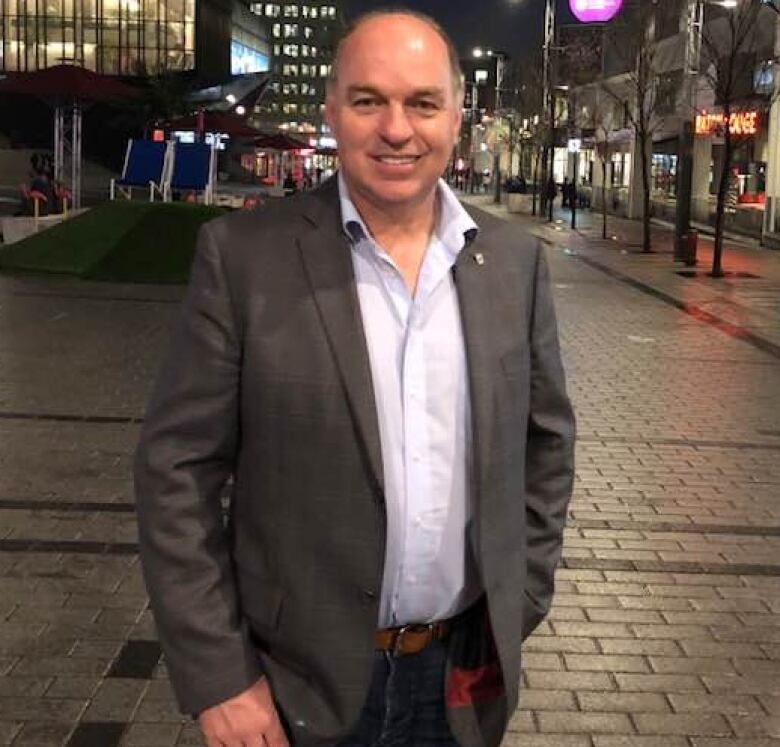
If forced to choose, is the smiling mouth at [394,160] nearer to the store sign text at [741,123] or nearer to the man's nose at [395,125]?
the man's nose at [395,125]

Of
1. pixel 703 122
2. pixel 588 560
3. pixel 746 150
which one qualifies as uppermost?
pixel 703 122

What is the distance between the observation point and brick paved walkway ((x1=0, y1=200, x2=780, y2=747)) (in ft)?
12.8

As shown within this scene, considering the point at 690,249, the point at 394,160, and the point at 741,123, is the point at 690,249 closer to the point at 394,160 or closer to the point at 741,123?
the point at 741,123

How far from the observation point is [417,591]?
6.59ft

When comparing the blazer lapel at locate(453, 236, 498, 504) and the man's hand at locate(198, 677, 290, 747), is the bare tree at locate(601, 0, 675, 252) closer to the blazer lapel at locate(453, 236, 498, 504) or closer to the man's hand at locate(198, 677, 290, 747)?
the blazer lapel at locate(453, 236, 498, 504)

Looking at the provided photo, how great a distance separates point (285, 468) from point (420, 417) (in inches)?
9.3

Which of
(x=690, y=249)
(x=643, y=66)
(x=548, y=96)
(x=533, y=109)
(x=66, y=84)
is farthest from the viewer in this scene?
(x=533, y=109)

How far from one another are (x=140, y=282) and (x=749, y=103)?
61.3 ft

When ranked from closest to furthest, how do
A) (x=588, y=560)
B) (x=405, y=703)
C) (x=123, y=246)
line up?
(x=405, y=703), (x=588, y=560), (x=123, y=246)

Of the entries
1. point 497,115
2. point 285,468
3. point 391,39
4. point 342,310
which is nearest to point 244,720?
Answer: point 285,468

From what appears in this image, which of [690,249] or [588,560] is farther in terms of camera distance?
[690,249]

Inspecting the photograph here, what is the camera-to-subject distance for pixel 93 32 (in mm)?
71188

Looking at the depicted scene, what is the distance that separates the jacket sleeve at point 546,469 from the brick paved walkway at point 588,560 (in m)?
1.67

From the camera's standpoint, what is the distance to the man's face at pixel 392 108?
1.91 meters
